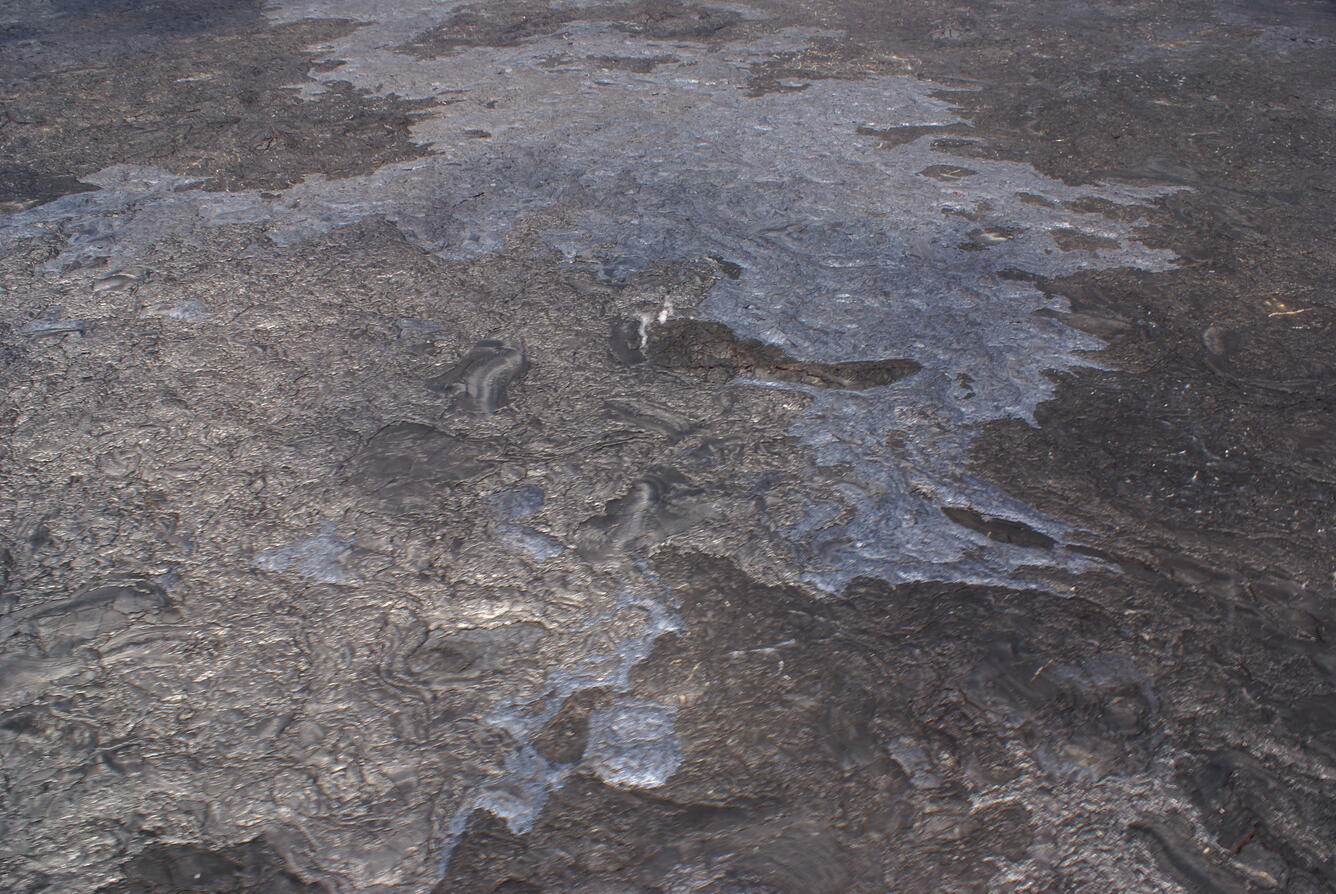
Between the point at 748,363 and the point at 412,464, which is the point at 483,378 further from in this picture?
the point at 748,363

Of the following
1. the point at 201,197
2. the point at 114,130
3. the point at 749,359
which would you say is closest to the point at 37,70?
the point at 114,130

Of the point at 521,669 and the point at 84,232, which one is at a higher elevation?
the point at 84,232

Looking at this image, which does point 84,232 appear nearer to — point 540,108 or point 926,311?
point 540,108

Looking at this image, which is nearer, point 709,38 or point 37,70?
point 37,70

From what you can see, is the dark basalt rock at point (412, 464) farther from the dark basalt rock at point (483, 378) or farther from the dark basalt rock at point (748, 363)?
the dark basalt rock at point (748, 363)

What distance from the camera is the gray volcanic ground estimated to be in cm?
110

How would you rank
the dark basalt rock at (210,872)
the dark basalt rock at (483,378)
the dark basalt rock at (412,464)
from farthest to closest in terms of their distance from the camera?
the dark basalt rock at (483,378)
the dark basalt rock at (412,464)
the dark basalt rock at (210,872)

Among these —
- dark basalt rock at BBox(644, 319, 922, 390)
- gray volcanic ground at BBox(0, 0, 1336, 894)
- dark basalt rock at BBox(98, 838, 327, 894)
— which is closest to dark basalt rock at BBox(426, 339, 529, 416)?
gray volcanic ground at BBox(0, 0, 1336, 894)

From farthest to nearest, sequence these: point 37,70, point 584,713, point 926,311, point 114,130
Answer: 1. point 37,70
2. point 114,130
3. point 926,311
4. point 584,713

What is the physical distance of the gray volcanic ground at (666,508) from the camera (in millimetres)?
1100

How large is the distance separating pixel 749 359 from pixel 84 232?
1.59 metres

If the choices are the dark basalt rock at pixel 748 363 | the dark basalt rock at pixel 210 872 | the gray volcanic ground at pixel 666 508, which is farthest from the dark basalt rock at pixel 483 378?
the dark basalt rock at pixel 210 872

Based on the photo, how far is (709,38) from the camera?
4102mm

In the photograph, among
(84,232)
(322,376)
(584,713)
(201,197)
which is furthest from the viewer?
(201,197)
